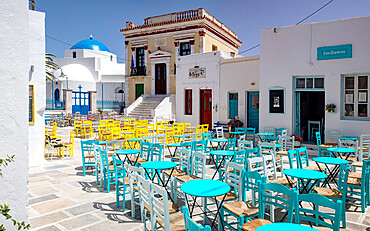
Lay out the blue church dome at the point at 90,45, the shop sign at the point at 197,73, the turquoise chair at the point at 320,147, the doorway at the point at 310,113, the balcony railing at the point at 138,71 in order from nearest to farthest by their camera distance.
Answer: the turquoise chair at the point at 320,147
the doorway at the point at 310,113
the shop sign at the point at 197,73
the balcony railing at the point at 138,71
the blue church dome at the point at 90,45

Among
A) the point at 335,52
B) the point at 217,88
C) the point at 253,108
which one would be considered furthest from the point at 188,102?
the point at 335,52

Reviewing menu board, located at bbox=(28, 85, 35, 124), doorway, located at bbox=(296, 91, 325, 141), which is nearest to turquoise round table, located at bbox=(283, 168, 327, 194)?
menu board, located at bbox=(28, 85, 35, 124)

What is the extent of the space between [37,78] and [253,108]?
9882 mm

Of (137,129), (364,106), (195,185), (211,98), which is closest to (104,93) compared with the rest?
(211,98)

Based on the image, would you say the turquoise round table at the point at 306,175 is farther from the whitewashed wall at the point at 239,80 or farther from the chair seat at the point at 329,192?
the whitewashed wall at the point at 239,80

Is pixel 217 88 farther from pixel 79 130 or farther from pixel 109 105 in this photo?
pixel 109 105

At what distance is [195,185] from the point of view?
4.02 metres

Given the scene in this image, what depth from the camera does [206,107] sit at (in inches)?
656

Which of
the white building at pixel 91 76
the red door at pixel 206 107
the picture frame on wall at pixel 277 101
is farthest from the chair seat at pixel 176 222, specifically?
the white building at pixel 91 76

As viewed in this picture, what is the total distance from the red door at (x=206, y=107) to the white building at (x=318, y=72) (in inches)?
183

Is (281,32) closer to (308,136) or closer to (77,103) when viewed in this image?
(308,136)

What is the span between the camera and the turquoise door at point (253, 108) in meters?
14.1

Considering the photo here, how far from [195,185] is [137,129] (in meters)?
7.28

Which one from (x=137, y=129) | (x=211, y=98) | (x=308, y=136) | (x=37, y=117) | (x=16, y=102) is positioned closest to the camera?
(x=16, y=102)
